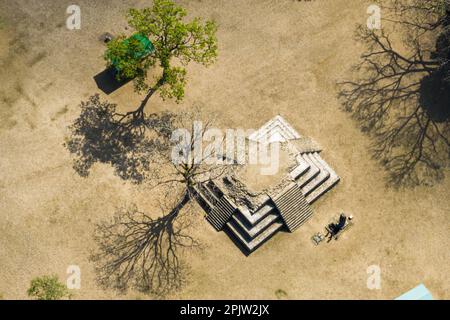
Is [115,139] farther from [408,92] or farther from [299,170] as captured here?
[408,92]

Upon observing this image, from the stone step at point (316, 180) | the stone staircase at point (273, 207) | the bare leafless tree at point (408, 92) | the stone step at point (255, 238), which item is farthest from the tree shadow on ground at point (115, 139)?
the bare leafless tree at point (408, 92)

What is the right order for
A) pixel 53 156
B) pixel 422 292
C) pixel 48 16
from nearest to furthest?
pixel 422 292 → pixel 53 156 → pixel 48 16

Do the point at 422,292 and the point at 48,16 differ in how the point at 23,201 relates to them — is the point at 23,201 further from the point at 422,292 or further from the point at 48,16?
the point at 422,292

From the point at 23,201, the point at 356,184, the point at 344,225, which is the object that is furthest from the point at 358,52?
the point at 23,201

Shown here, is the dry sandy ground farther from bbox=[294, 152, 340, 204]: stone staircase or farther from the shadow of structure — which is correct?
bbox=[294, 152, 340, 204]: stone staircase

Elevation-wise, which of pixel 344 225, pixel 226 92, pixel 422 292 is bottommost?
pixel 422 292

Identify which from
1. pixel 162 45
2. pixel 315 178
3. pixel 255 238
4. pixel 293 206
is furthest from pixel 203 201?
pixel 162 45
